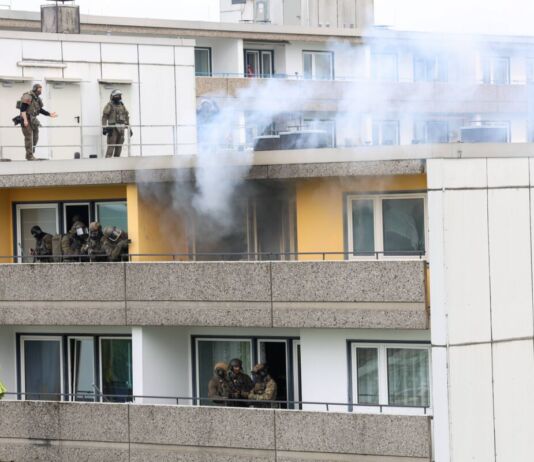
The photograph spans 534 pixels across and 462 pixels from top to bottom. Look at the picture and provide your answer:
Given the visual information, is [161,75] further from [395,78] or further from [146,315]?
[395,78]

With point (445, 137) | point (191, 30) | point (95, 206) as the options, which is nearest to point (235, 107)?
point (191, 30)

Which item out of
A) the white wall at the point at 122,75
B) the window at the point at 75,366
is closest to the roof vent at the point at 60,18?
the white wall at the point at 122,75

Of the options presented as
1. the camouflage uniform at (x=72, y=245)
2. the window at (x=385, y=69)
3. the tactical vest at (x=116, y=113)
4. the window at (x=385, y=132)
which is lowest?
the camouflage uniform at (x=72, y=245)

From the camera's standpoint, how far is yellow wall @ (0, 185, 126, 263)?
119 feet

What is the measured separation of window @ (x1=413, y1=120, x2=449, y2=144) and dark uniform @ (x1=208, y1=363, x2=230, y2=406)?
21436 millimetres

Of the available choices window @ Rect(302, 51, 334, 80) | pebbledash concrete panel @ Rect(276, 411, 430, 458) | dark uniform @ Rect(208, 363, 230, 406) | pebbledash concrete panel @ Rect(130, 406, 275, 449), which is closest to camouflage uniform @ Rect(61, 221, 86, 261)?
pebbledash concrete panel @ Rect(130, 406, 275, 449)

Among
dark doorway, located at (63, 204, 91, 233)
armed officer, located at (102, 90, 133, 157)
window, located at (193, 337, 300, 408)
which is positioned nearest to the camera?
window, located at (193, 337, 300, 408)

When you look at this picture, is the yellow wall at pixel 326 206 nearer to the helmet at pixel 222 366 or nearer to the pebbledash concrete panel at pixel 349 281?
the pebbledash concrete panel at pixel 349 281

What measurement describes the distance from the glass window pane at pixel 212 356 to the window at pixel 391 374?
2.59 m

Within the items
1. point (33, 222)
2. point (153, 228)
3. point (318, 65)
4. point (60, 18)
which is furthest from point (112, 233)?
point (318, 65)

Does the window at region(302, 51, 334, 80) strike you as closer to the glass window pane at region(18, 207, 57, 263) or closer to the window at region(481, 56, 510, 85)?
the window at region(481, 56, 510, 85)

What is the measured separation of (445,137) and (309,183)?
2039 cm

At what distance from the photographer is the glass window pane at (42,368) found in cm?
3669

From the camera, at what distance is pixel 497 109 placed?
5656 cm
